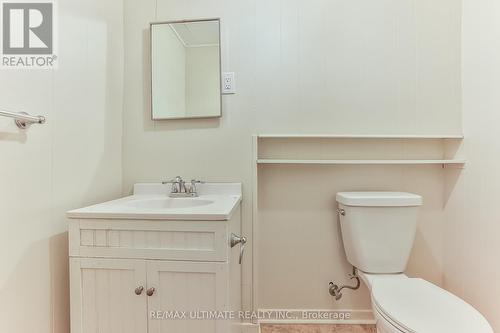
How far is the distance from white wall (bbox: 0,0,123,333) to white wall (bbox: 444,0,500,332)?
5.82 feet

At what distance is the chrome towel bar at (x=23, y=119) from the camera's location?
728mm

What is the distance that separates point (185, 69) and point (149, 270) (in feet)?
3.32

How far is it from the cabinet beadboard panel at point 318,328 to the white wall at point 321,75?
59cm

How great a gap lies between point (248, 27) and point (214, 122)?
1.79ft

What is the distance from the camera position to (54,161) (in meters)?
0.93

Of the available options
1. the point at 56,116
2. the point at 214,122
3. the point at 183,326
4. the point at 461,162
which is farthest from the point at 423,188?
the point at 56,116

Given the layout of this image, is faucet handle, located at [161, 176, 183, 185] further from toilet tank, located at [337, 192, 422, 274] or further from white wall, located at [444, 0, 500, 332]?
white wall, located at [444, 0, 500, 332]

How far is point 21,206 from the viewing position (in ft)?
2.67

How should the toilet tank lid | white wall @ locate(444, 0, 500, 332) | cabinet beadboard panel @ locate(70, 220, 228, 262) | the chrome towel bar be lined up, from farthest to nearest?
the toilet tank lid
white wall @ locate(444, 0, 500, 332)
cabinet beadboard panel @ locate(70, 220, 228, 262)
the chrome towel bar

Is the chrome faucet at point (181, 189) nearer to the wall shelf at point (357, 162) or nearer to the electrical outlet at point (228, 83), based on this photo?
the wall shelf at point (357, 162)

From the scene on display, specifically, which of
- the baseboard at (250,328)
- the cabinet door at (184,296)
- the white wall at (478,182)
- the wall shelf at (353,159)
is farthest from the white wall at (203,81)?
the white wall at (478,182)

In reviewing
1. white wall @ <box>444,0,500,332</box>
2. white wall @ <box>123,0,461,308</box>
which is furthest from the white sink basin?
white wall @ <box>444,0,500,332</box>

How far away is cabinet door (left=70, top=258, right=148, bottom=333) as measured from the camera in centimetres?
87

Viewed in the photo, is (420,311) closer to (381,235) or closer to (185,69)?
(381,235)
